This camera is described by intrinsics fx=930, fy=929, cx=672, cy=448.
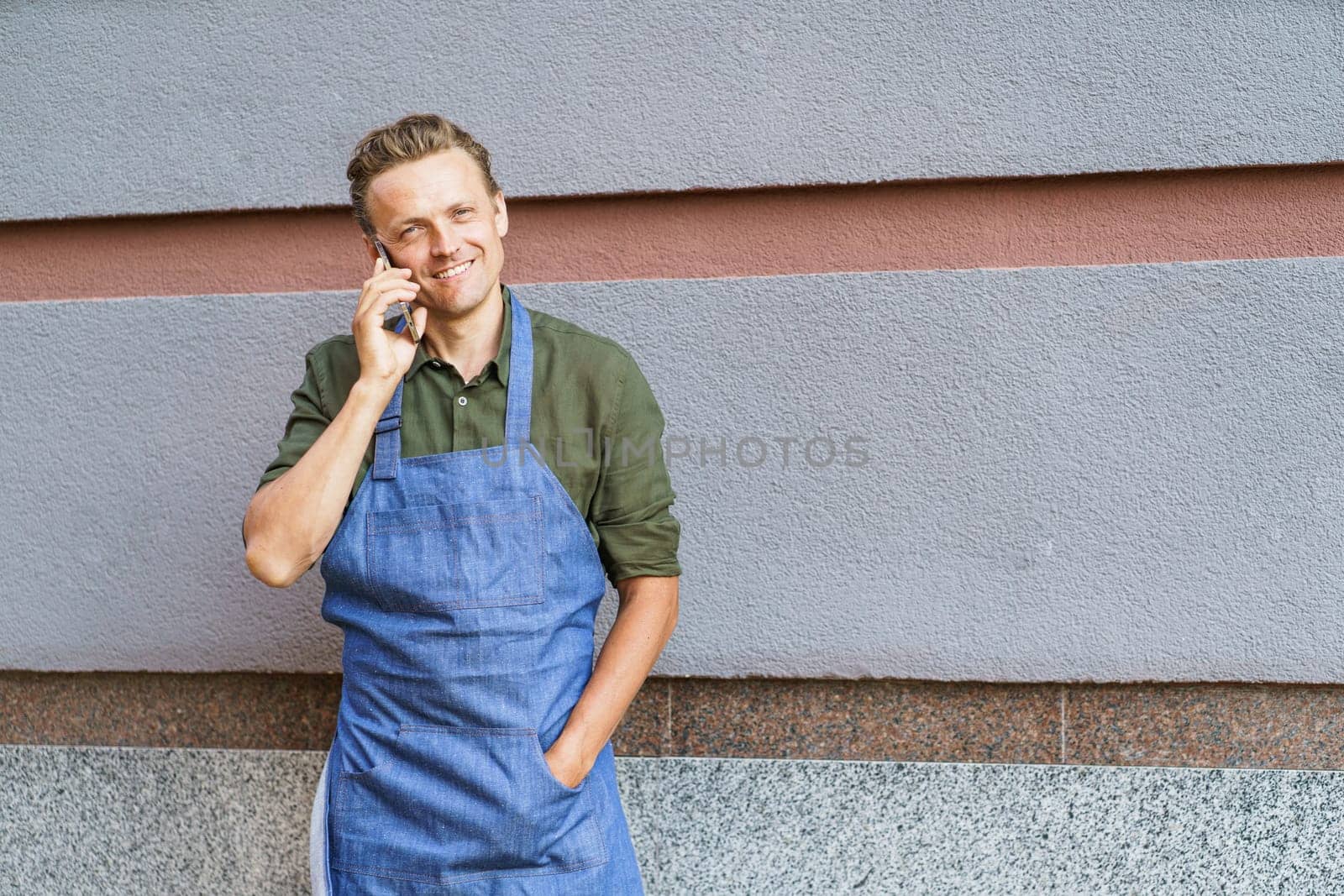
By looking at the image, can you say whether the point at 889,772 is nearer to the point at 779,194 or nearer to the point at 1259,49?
the point at 779,194

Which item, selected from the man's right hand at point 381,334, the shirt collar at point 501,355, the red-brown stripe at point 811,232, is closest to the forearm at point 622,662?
the shirt collar at point 501,355

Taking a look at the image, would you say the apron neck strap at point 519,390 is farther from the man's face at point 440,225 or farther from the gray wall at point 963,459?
the gray wall at point 963,459

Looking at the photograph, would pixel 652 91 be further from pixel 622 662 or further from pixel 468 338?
pixel 622 662

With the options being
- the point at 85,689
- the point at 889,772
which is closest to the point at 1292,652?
the point at 889,772

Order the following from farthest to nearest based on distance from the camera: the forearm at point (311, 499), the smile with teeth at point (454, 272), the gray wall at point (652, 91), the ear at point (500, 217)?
the gray wall at point (652, 91) → the ear at point (500, 217) → the smile with teeth at point (454, 272) → the forearm at point (311, 499)

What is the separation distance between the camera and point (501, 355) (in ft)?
5.86

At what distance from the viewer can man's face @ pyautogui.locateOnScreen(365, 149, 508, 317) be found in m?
1.72

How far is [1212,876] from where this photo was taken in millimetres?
2426

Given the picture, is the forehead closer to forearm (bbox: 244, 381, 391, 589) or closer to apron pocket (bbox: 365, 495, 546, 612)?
forearm (bbox: 244, 381, 391, 589)

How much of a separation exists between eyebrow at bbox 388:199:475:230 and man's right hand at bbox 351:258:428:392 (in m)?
0.08

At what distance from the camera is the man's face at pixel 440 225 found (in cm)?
172

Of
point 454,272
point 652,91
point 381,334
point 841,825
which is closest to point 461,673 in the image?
point 381,334

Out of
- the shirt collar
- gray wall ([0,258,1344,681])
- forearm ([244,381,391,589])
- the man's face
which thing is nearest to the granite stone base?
gray wall ([0,258,1344,681])

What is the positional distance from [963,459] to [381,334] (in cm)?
150
